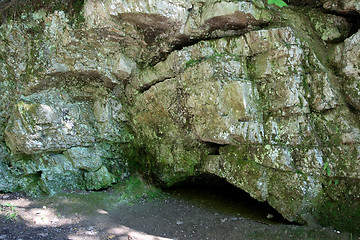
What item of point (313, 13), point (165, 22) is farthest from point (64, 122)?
point (313, 13)

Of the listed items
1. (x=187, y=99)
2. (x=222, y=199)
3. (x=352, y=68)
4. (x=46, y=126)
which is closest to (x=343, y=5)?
(x=352, y=68)

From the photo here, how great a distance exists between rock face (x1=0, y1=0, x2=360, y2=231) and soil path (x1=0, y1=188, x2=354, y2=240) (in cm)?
54

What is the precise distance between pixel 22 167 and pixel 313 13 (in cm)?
798

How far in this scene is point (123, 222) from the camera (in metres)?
5.61

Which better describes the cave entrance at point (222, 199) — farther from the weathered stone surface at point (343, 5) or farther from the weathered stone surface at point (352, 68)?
the weathered stone surface at point (343, 5)

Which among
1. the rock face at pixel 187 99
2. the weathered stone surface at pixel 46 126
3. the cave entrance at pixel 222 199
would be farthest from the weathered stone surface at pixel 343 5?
the weathered stone surface at pixel 46 126

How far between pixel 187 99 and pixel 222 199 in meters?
2.79

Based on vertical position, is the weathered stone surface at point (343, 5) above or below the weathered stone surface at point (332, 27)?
above

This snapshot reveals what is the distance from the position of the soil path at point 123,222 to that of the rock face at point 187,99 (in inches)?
21.2

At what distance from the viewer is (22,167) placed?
6.58 meters

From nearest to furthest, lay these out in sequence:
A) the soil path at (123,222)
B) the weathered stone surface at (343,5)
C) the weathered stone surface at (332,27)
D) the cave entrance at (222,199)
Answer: the soil path at (123,222), the weathered stone surface at (343,5), the weathered stone surface at (332,27), the cave entrance at (222,199)

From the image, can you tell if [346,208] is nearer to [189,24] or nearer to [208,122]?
[208,122]

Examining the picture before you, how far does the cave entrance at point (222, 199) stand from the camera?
18.8 feet

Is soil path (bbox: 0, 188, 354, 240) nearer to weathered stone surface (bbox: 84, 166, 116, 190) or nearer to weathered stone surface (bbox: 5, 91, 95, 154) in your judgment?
weathered stone surface (bbox: 84, 166, 116, 190)
